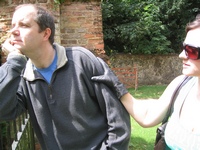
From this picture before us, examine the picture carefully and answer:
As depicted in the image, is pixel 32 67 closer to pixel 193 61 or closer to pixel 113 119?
pixel 113 119

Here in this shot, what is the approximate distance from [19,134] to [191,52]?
199 cm

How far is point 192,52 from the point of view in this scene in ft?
4.82

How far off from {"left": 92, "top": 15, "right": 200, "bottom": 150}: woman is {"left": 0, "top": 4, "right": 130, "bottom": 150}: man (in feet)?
0.28

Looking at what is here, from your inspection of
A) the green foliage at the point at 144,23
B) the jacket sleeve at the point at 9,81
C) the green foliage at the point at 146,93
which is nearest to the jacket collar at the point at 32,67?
the jacket sleeve at the point at 9,81

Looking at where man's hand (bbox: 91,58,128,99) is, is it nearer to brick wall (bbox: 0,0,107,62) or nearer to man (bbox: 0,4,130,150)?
man (bbox: 0,4,130,150)

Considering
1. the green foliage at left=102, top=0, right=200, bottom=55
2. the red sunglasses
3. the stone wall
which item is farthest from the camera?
the stone wall

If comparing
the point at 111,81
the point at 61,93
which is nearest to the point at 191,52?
the point at 111,81

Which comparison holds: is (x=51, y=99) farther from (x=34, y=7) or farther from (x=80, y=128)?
(x=34, y=7)

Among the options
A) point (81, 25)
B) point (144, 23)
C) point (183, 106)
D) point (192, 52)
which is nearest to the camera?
point (192, 52)

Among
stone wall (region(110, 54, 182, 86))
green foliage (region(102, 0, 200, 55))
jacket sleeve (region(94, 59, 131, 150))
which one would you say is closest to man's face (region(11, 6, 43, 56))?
jacket sleeve (region(94, 59, 131, 150))

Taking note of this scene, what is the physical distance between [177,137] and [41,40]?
104 cm

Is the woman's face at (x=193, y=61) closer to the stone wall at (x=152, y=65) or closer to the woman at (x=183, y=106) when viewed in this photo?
the woman at (x=183, y=106)

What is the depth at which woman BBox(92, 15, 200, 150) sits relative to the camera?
4.83 ft

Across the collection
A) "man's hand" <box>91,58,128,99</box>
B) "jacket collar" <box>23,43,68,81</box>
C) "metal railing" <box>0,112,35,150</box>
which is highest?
"jacket collar" <box>23,43,68,81</box>
